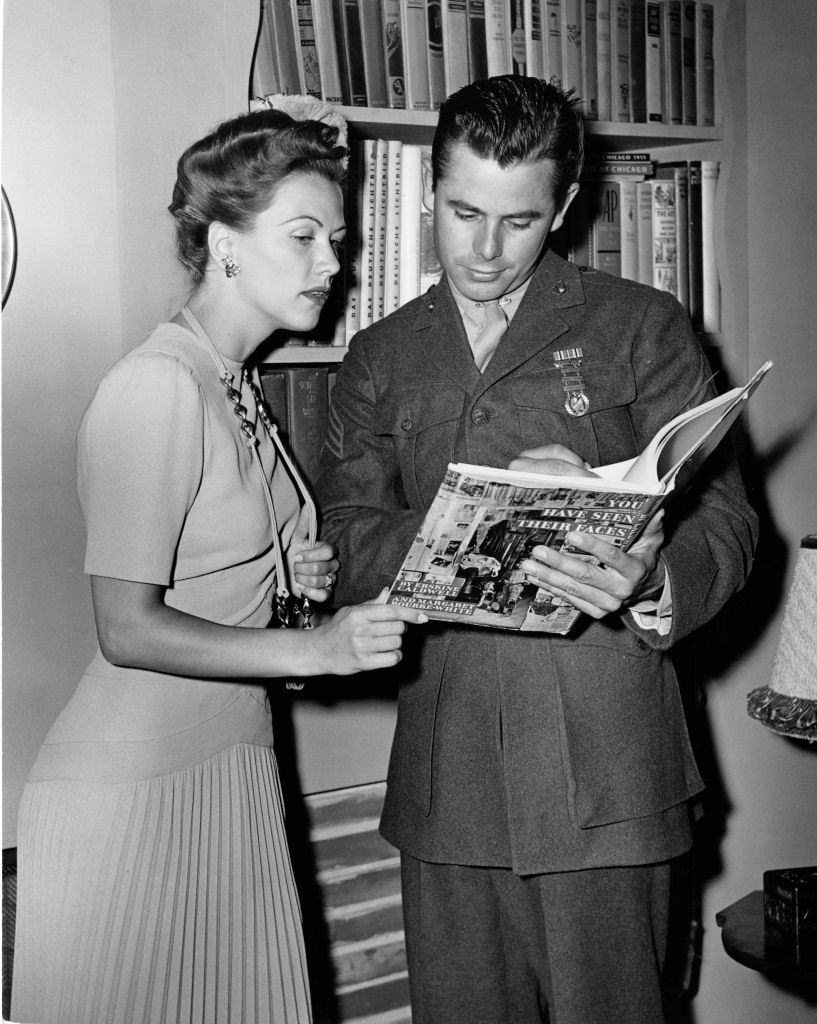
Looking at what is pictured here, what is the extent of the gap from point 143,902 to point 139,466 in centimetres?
57

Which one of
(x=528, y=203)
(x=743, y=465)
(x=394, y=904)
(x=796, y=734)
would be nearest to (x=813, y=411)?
(x=743, y=465)

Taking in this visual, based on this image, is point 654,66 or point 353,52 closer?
point 353,52

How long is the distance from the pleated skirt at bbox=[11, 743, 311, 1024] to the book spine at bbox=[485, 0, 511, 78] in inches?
48.9

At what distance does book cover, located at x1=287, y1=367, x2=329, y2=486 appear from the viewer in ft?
6.15

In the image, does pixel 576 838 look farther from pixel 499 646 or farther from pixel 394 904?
pixel 394 904

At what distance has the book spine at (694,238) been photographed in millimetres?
2152

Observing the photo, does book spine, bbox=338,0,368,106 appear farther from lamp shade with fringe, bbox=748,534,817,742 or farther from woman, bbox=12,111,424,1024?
lamp shade with fringe, bbox=748,534,817,742

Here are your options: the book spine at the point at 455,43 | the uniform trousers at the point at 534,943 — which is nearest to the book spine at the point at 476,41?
the book spine at the point at 455,43

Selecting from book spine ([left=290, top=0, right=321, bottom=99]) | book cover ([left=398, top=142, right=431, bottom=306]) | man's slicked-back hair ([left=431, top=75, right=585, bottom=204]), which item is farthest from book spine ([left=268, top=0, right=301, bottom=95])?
man's slicked-back hair ([left=431, top=75, right=585, bottom=204])

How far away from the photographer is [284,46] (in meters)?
1.80

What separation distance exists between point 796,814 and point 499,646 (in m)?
1.15

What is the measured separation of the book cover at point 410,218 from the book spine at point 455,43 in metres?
0.12

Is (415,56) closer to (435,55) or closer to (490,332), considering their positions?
(435,55)

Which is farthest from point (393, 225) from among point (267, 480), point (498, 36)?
point (267, 480)
